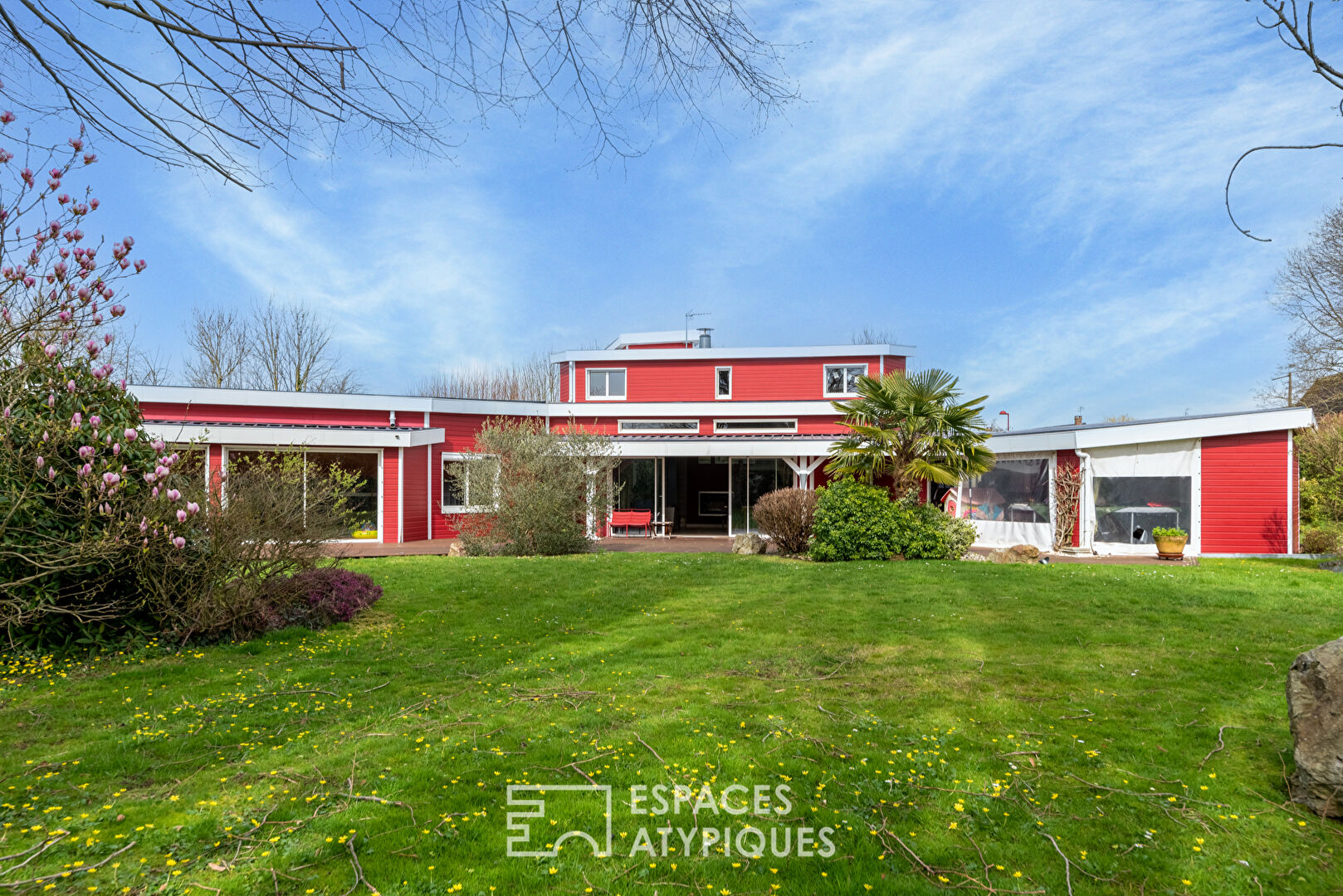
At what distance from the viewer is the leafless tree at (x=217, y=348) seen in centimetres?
3028

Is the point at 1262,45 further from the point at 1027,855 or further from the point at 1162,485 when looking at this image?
the point at 1162,485

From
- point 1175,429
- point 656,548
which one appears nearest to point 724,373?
point 656,548

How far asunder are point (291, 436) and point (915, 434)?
14355 millimetres

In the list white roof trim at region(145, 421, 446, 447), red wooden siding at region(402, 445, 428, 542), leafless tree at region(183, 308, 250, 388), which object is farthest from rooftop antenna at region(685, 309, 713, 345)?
leafless tree at region(183, 308, 250, 388)

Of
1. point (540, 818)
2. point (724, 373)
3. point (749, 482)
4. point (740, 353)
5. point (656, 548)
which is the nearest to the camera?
point (540, 818)

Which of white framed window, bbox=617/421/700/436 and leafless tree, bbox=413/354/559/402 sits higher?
leafless tree, bbox=413/354/559/402

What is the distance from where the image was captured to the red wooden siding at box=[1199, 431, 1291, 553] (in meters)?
14.7

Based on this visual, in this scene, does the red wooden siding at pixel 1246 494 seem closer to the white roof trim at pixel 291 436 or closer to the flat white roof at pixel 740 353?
the flat white roof at pixel 740 353

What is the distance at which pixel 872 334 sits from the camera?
3812 centimetres

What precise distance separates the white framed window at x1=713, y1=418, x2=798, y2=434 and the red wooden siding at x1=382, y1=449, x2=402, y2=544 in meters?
10.1

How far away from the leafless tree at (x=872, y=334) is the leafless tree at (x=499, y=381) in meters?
18.0

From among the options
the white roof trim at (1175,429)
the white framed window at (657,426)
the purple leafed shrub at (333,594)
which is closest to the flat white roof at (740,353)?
the white framed window at (657,426)

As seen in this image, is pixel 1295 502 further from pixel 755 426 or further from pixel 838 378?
pixel 755 426

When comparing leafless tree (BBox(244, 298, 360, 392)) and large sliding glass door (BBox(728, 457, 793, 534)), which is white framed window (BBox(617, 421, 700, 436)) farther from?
leafless tree (BBox(244, 298, 360, 392))
